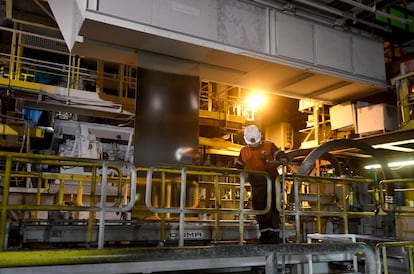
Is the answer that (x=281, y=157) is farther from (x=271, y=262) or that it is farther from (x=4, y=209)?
(x=4, y=209)

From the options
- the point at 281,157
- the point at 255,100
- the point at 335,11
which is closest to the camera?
A: the point at 281,157

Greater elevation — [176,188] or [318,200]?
[176,188]

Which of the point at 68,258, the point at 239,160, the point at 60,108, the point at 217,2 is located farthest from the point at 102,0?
the point at 60,108

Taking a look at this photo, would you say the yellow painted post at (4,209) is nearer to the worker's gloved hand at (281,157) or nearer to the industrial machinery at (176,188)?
the industrial machinery at (176,188)

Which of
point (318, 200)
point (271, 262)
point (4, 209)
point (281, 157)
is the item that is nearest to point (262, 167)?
point (281, 157)

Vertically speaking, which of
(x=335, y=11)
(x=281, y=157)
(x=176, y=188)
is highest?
(x=335, y=11)

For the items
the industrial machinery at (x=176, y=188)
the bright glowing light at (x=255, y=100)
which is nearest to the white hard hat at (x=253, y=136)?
the industrial machinery at (x=176, y=188)

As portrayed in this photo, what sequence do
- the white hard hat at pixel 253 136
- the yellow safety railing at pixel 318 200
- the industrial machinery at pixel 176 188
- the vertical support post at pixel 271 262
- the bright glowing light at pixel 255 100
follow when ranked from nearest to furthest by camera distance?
1. the vertical support post at pixel 271 262
2. the industrial machinery at pixel 176 188
3. the yellow safety railing at pixel 318 200
4. the white hard hat at pixel 253 136
5. the bright glowing light at pixel 255 100

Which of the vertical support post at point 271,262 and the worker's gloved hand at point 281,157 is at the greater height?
the worker's gloved hand at point 281,157

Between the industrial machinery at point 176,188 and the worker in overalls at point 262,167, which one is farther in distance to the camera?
the worker in overalls at point 262,167

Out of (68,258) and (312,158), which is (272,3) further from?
(68,258)

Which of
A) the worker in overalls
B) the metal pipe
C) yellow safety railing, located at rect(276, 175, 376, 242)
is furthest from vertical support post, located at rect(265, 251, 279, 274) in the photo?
the metal pipe

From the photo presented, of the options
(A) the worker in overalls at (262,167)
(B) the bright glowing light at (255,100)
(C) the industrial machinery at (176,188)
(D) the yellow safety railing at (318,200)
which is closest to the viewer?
(C) the industrial machinery at (176,188)

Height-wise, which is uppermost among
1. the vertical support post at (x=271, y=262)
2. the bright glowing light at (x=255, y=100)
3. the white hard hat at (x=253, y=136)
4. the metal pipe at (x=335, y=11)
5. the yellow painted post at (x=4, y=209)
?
the metal pipe at (x=335, y=11)
